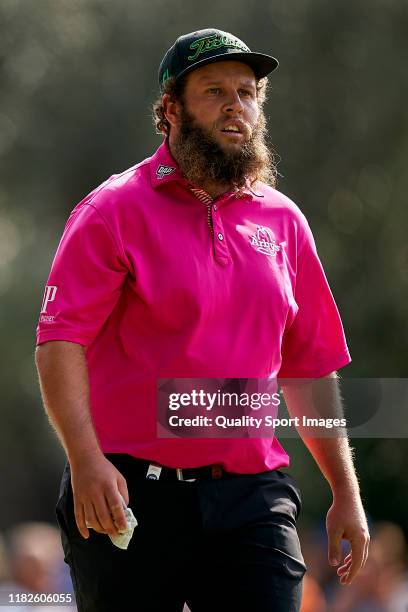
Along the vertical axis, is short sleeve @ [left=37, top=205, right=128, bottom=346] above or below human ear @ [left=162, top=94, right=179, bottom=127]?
below

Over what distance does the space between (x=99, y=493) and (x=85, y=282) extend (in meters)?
0.70

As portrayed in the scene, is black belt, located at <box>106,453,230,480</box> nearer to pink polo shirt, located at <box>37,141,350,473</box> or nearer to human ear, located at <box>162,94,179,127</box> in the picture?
pink polo shirt, located at <box>37,141,350,473</box>

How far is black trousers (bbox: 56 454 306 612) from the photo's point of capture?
3814mm

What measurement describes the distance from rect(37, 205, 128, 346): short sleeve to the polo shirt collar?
0.32 metres

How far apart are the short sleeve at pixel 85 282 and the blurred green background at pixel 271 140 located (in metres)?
7.68

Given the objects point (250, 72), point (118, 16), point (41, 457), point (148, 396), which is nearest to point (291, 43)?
point (118, 16)

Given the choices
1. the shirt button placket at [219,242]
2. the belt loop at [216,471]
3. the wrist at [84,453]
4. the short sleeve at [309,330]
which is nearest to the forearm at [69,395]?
the wrist at [84,453]

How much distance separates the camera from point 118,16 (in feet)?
44.4

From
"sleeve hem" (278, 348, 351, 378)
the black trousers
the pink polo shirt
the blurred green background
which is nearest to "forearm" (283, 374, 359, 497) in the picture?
"sleeve hem" (278, 348, 351, 378)

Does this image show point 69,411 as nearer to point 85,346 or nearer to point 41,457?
point 85,346

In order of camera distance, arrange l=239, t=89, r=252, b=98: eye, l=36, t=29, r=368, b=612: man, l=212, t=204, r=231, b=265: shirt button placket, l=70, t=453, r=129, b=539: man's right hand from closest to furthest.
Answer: l=70, t=453, r=129, b=539: man's right hand, l=36, t=29, r=368, b=612: man, l=212, t=204, r=231, b=265: shirt button placket, l=239, t=89, r=252, b=98: eye

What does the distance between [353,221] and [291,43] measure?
2026 millimetres

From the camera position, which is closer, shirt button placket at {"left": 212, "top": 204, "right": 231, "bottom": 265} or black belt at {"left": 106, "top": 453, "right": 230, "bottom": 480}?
black belt at {"left": 106, "top": 453, "right": 230, "bottom": 480}

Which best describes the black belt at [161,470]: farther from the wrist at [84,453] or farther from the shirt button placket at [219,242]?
the shirt button placket at [219,242]
